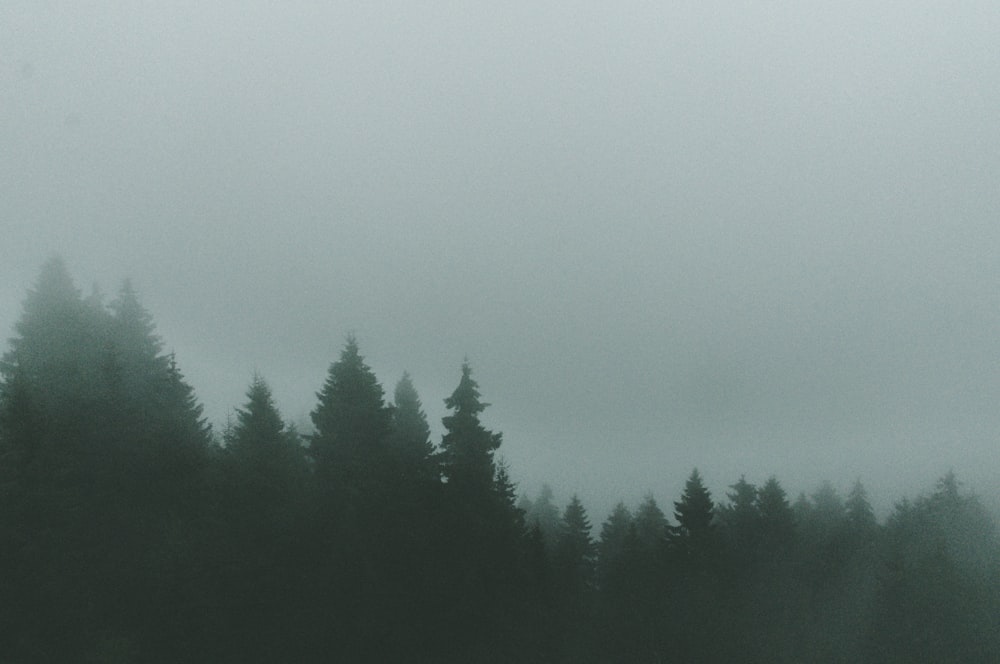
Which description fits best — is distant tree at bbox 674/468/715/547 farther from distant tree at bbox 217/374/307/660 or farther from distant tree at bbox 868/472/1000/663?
distant tree at bbox 217/374/307/660

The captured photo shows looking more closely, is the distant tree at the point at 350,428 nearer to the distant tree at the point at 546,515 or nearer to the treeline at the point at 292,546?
the treeline at the point at 292,546

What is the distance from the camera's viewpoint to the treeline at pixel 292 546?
66.7 ft

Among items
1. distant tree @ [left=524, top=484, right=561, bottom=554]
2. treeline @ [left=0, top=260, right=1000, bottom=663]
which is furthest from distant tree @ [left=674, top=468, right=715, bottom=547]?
distant tree @ [left=524, top=484, right=561, bottom=554]

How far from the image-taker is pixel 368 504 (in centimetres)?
2689

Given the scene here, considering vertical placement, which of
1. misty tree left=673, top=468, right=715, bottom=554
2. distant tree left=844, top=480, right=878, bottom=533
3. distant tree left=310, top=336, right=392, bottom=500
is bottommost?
distant tree left=310, top=336, right=392, bottom=500

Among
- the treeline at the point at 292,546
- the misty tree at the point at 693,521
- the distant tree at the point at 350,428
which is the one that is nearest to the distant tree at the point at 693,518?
the misty tree at the point at 693,521

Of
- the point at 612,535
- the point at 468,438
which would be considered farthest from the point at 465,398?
the point at 612,535

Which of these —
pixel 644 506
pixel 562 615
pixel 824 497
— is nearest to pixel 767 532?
pixel 644 506

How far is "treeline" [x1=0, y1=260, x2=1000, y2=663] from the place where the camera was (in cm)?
2033

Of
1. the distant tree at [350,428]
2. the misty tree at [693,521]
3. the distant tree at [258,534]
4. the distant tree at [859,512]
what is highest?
the distant tree at [859,512]

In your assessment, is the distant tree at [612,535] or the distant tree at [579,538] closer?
the distant tree at [579,538]

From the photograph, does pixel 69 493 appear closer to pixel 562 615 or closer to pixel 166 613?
pixel 166 613

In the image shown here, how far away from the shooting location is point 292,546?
24125mm

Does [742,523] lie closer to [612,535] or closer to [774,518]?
[774,518]
